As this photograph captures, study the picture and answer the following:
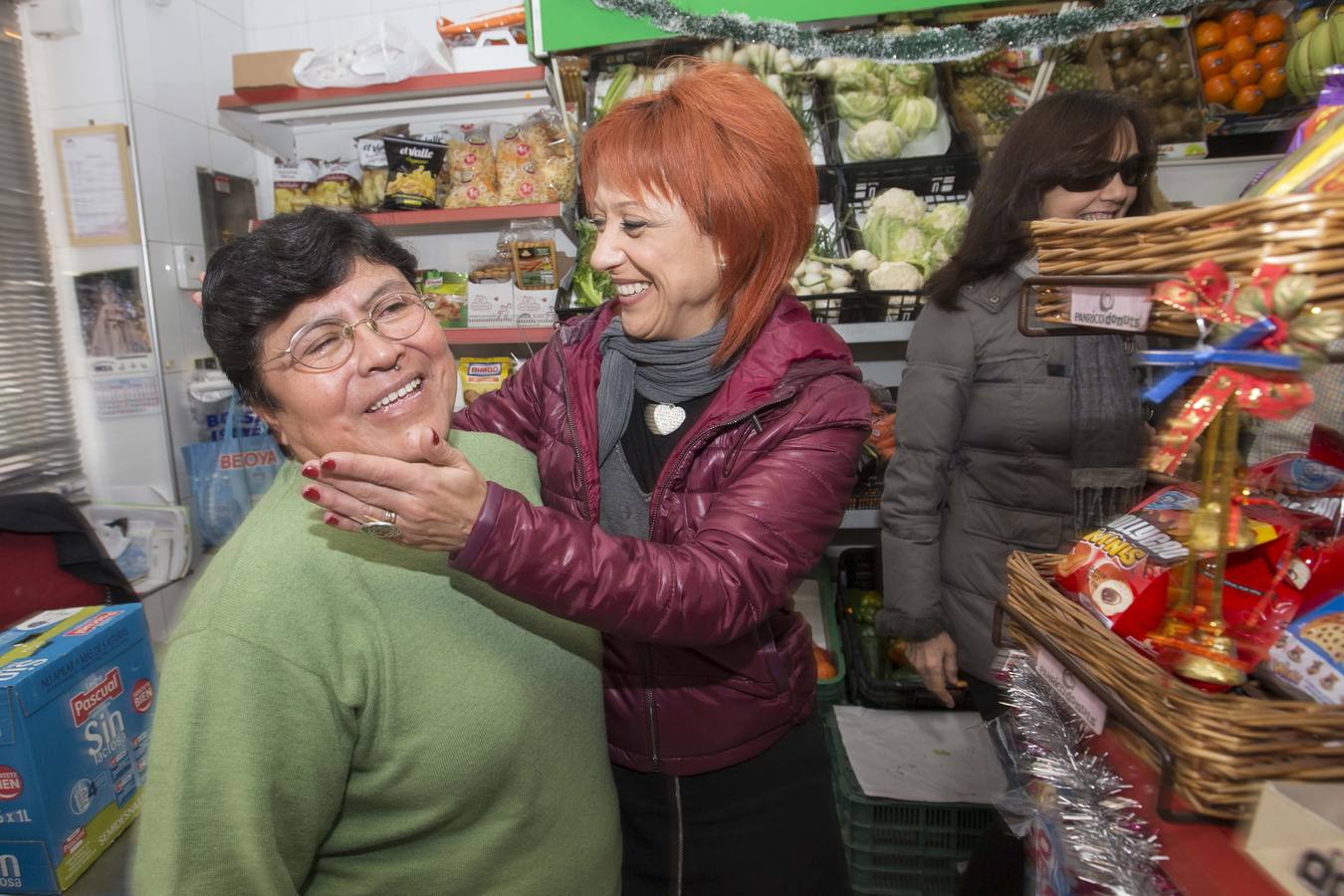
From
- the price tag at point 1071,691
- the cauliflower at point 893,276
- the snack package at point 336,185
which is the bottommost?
the price tag at point 1071,691

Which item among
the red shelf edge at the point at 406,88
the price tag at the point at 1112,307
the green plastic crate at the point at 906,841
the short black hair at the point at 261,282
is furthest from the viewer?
the red shelf edge at the point at 406,88

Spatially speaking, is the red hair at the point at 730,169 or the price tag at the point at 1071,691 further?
the red hair at the point at 730,169

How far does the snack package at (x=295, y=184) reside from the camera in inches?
117

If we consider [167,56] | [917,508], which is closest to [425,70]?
[167,56]

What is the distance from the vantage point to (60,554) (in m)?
2.01

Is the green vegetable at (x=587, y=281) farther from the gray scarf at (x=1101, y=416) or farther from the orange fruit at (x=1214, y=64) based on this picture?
the orange fruit at (x=1214, y=64)

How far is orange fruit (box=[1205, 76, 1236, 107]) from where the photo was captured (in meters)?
2.54

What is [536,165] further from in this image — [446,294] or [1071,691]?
[1071,691]

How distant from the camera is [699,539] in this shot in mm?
923

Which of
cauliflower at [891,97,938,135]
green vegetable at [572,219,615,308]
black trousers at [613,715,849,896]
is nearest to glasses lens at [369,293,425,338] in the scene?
black trousers at [613,715,849,896]

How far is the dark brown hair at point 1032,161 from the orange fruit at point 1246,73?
156cm

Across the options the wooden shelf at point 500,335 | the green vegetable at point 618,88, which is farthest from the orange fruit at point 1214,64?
the wooden shelf at point 500,335

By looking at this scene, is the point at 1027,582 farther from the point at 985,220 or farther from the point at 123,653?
the point at 123,653

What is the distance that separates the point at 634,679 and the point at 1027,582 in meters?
0.70
